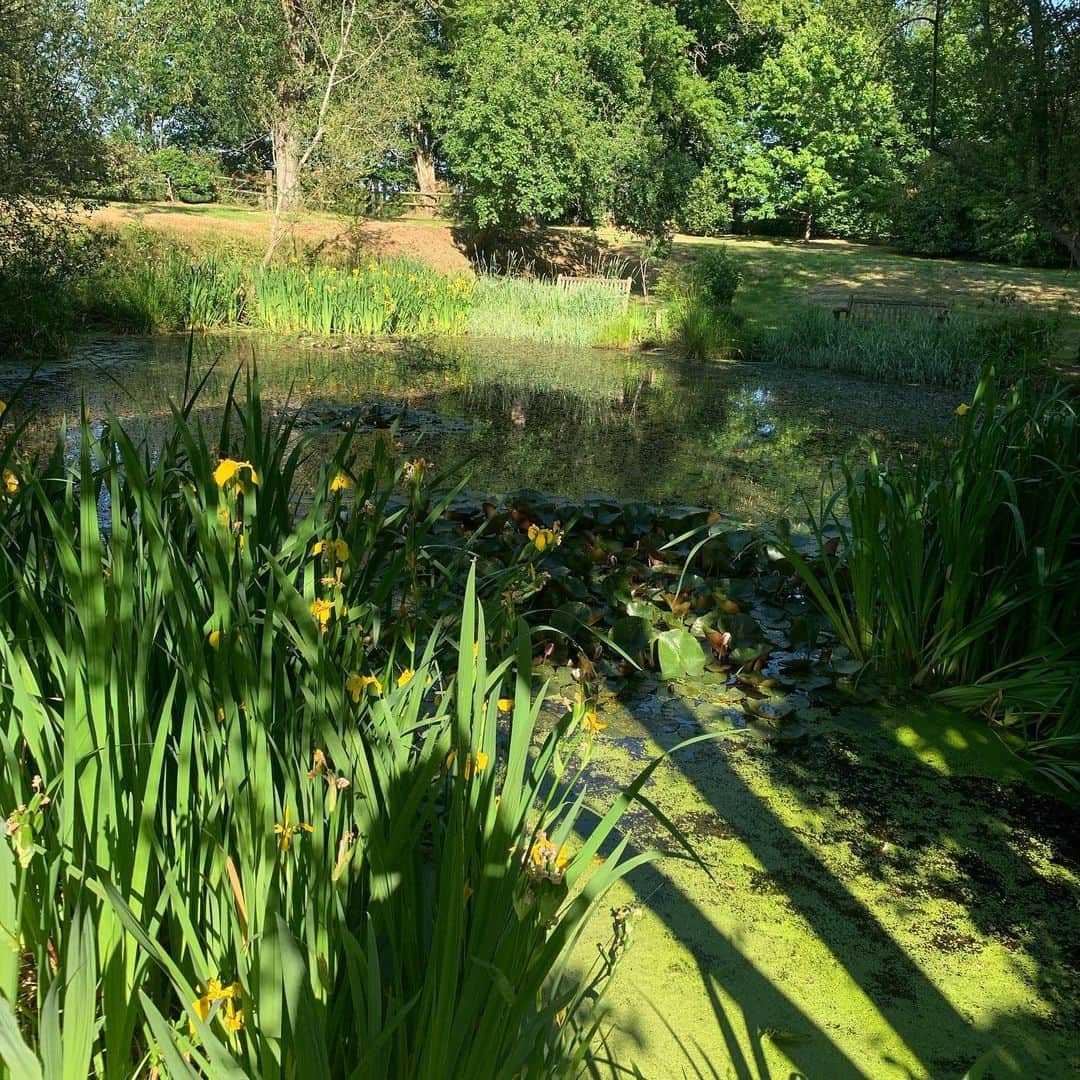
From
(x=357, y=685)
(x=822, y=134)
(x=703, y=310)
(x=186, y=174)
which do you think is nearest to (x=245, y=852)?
(x=357, y=685)

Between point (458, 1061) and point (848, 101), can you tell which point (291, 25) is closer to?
point (848, 101)

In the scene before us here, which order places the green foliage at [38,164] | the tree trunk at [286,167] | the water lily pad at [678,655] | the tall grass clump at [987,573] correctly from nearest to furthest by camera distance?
1. the tall grass clump at [987,573]
2. the water lily pad at [678,655]
3. the green foliage at [38,164]
4. the tree trunk at [286,167]

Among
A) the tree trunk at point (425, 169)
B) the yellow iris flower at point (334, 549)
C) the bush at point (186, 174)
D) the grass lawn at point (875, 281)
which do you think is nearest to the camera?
the yellow iris flower at point (334, 549)

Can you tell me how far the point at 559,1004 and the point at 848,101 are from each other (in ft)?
98.8

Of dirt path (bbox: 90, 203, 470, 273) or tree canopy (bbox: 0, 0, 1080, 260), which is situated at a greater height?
tree canopy (bbox: 0, 0, 1080, 260)

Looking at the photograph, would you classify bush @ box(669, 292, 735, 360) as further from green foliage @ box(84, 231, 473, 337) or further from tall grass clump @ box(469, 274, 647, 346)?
green foliage @ box(84, 231, 473, 337)

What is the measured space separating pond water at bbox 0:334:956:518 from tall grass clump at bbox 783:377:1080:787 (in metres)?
1.98

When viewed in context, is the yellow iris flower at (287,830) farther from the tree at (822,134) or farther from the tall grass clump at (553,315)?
the tree at (822,134)

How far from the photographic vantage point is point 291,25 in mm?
17797

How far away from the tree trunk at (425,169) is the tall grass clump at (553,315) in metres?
14.3

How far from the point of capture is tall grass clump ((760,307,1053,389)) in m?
10.6

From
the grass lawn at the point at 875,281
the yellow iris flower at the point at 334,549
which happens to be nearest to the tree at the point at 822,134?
the grass lawn at the point at 875,281

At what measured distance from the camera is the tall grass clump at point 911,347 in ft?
34.7

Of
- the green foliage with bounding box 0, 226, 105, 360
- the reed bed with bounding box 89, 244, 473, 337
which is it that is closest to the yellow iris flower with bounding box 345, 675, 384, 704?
the green foliage with bounding box 0, 226, 105, 360
